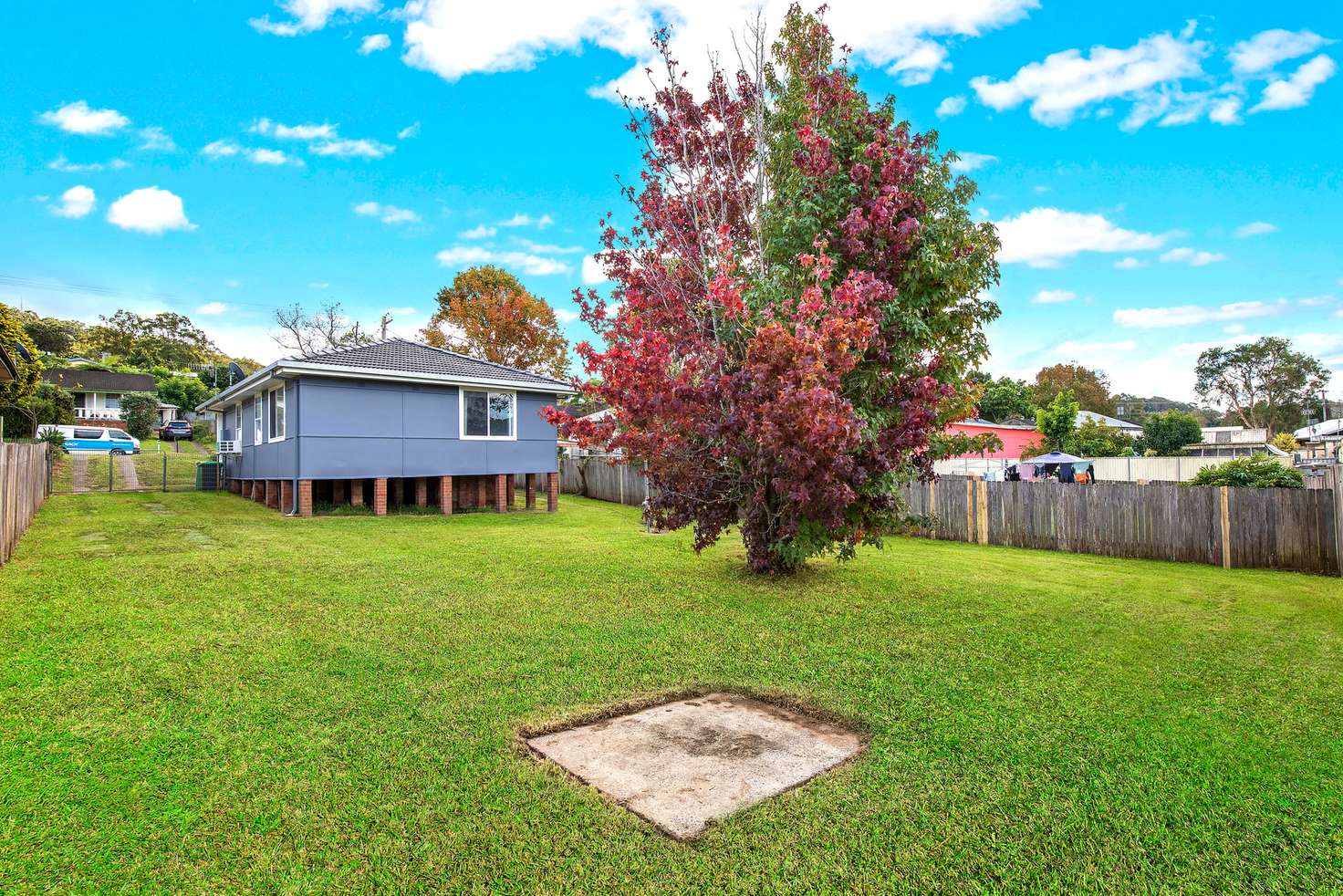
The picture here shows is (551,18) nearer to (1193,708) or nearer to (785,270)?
(785,270)

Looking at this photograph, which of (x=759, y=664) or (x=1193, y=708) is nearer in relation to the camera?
(x=1193, y=708)

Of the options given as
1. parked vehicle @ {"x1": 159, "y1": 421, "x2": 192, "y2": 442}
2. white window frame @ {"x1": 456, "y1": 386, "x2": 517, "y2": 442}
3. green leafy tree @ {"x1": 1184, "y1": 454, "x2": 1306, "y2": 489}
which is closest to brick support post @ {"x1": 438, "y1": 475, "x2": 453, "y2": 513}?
white window frame @ {"x1": 456, "y1": 386, "x2": 517, "y2": 442}

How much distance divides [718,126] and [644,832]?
799 centimetres

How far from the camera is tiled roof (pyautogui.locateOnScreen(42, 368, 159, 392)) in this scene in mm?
41281

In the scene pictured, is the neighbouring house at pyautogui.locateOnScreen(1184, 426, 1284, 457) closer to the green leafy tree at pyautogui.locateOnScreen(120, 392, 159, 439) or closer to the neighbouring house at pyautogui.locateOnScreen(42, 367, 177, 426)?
the green leafy tree at pyautogui.locateOnScreen(120, 392, 159, 439)

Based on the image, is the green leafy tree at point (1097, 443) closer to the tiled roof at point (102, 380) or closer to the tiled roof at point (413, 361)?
the tiled roof at point (413, 361)

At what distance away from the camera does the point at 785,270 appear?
7.32 m

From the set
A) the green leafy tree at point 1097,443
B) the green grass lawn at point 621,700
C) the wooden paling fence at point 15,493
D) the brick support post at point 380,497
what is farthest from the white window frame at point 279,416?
the green leafy tree at point 1097,443

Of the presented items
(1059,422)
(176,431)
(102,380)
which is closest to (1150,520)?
(1059,422)

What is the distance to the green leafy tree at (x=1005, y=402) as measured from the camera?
4944cm

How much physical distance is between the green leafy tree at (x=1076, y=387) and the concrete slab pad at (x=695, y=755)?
58.0 m

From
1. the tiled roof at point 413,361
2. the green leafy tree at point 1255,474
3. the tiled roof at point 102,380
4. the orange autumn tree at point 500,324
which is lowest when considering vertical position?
the green leafy tree at point 1255,474

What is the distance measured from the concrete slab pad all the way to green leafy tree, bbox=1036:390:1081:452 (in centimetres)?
3369

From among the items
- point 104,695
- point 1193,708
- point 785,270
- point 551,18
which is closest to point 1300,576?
point 1193,708
